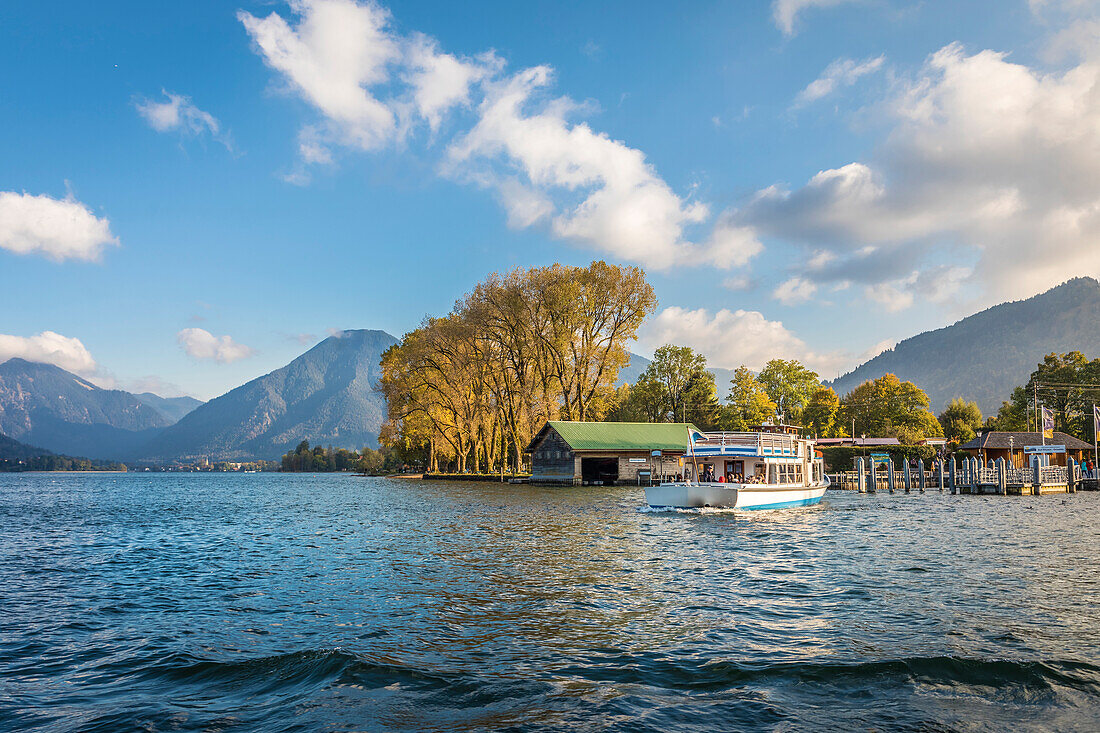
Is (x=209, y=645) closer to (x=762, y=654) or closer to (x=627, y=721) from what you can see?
(x=627, y=721)

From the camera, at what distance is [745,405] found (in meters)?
82.5

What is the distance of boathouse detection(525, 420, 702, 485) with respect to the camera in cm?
6644

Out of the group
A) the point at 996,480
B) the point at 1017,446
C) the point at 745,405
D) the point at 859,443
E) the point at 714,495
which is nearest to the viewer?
the point at 714,495

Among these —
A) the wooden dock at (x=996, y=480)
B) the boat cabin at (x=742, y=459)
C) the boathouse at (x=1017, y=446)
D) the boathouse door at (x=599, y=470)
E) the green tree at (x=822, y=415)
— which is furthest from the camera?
the green tree at (x=822, y=415)

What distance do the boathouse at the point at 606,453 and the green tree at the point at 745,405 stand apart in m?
13.3

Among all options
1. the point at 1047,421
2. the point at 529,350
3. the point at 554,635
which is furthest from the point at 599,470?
the point at 554,635

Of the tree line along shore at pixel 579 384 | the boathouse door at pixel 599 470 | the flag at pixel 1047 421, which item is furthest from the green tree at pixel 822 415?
the boathouse door at pixel 599 470

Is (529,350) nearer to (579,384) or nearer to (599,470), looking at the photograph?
(579,384)

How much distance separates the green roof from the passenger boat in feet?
83.2

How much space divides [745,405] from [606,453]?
24.3 metres

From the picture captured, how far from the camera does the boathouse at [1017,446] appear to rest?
67938mm

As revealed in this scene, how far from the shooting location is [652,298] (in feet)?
226

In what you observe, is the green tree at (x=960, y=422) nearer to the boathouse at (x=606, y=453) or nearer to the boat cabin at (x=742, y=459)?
the boathouse at (x=606, y=453)

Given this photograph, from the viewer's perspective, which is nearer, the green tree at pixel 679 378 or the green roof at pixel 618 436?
the green roof at pixel 618 436
